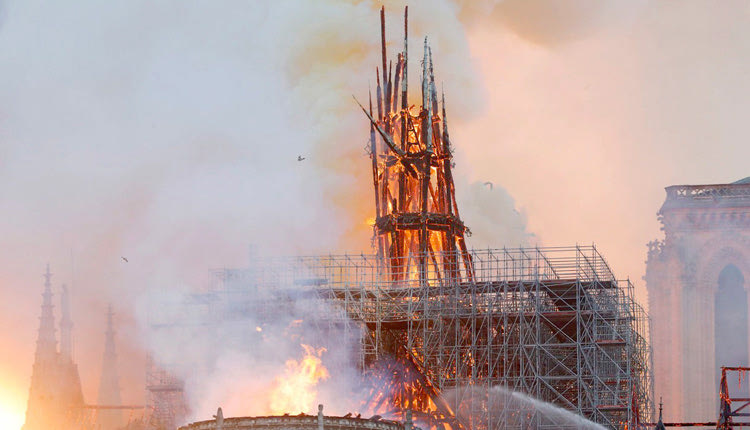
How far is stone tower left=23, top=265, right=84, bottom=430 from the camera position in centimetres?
9619

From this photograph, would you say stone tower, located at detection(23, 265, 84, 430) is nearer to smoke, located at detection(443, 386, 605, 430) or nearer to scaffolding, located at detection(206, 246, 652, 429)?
scaffolding, located at detection(206, 246, 652, 429)

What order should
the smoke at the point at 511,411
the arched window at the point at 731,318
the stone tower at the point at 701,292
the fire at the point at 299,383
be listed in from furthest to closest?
the arched window at the point at 731,318 → the stone tower at the point at 701,292 → the fire at the point at 299,383 → the smoke at the point at 511,411

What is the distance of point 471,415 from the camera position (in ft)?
265

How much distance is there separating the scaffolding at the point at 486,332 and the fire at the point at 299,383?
2.10 meters

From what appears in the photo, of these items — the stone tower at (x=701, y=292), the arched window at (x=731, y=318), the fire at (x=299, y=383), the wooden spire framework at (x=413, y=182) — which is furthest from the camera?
the arched window at (x=731, y=318)

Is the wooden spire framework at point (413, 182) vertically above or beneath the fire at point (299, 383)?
above

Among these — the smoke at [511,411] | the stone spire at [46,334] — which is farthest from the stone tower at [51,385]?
the smoke at [511,411]

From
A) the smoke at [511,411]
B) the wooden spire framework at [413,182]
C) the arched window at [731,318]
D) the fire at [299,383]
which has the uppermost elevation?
the wooden spire framework at [413,182]

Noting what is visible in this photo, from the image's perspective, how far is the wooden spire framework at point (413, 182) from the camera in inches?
3578

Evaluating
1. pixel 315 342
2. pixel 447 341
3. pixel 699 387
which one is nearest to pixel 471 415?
pixel 447 341

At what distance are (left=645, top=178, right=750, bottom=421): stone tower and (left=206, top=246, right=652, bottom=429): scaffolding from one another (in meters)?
12.2

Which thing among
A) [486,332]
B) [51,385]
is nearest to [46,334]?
[51,385]

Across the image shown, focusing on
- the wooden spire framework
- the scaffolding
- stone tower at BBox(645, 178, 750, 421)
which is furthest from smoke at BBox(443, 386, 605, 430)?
stone tower at BBox(645, 178, 750, 421)

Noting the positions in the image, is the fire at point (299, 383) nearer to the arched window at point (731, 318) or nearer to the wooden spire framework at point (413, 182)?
the wooden spire framework at point (413, 182)
